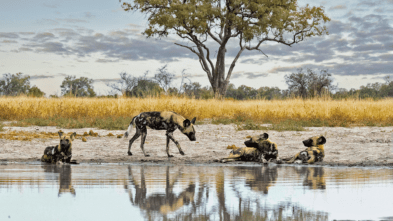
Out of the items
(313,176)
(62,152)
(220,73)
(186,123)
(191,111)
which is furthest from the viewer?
(220,73)

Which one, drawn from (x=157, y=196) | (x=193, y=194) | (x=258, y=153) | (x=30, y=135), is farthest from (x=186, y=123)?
(x=30, y=135)

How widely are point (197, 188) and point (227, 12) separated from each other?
30.5 meters

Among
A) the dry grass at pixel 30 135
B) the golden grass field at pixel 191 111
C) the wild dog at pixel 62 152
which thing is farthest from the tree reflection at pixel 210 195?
the golden grass field at pixel 191 111

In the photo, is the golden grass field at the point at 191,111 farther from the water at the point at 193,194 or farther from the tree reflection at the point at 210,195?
the tree reflection at the point at 210,195

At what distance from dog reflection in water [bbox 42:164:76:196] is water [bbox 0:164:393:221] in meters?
0.01

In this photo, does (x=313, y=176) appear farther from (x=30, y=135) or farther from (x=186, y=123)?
(x=30, y=135)

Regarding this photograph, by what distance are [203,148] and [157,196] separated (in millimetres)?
5471

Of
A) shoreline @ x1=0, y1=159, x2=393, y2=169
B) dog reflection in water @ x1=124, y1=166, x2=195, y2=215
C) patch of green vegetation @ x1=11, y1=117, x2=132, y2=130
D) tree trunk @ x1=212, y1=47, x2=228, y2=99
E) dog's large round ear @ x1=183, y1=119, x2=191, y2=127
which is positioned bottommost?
shoreline @ x1=0, y1=159, x2=393, y2=169

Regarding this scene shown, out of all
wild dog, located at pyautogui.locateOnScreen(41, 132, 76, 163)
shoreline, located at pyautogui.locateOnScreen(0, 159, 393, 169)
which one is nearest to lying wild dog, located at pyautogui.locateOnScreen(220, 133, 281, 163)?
shoreline, located at pyautogui.locateOnScreen(0, 159, 393, 169)

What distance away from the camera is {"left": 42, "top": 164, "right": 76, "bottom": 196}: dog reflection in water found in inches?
159

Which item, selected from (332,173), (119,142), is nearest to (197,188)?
(332,173)

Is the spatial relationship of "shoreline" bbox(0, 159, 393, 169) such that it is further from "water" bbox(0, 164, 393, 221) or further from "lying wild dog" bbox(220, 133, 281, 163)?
"water" bbox(0, 164, 393, 221)

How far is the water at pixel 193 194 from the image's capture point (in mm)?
2998

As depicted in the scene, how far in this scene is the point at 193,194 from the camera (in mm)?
Result: 3775
